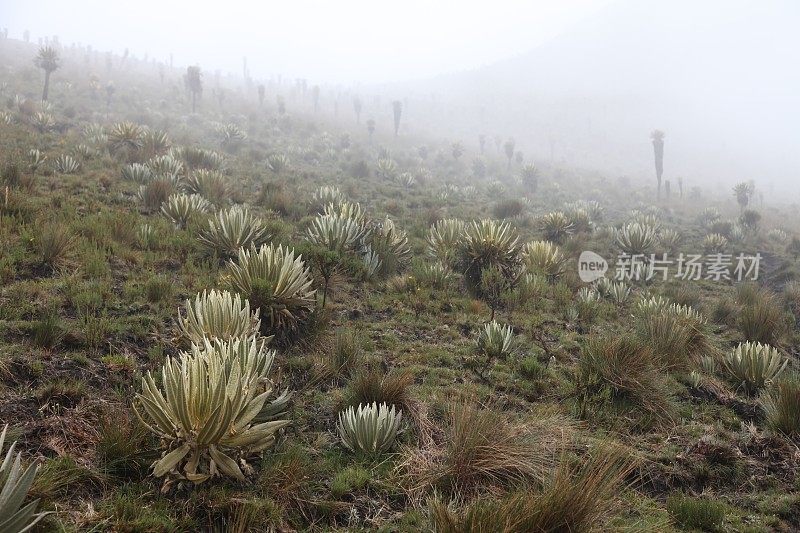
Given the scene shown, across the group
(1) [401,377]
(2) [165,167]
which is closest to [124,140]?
(2) [165,167]

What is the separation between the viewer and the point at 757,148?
9806cm

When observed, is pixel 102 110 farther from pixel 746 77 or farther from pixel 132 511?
pixel 746 77

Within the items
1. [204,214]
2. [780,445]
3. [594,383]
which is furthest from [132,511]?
[204,214]

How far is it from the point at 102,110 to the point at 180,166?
60.5 ft

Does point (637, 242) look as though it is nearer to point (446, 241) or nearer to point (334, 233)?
point (446, 241)

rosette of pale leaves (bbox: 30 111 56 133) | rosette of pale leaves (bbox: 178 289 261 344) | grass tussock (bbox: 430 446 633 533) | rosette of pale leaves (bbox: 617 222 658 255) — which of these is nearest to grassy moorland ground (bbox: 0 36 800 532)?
grass tussock (bbox: 430 446 633 533)

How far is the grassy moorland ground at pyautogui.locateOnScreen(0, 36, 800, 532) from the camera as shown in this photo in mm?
2828

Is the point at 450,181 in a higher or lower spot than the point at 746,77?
lower

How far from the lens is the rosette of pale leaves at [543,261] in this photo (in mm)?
9820

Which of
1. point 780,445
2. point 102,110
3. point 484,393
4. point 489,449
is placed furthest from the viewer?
point 102,110

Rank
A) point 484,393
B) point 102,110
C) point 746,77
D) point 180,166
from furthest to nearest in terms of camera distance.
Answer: point 746,77
point 102,110
point 180,166
point 484,393

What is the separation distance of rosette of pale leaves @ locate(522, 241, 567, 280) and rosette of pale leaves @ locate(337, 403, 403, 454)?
21.8ft

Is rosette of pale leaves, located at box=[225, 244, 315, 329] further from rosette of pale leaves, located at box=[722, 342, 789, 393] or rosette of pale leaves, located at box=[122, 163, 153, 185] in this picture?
rosette of pale leaves, located at box=[122, 163, 153, 185]

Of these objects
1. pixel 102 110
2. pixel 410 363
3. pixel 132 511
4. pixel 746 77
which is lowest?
pixel 410 363
